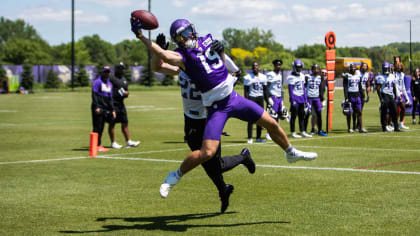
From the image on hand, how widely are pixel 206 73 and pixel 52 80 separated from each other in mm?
69117

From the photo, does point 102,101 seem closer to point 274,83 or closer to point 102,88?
point 102,88

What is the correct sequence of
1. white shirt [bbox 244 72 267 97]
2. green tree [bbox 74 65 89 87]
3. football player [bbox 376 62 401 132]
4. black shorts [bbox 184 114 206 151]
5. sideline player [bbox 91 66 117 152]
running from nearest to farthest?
1. black shorts [bbox 184 114 206 151]
2. sideline player [bbox 91 66 117 152]
3. white shirt [bbox 244 72 267 97]
4. football player [bbox 376 62 401 132]
5. green tree [bbox 74 65 89 87]

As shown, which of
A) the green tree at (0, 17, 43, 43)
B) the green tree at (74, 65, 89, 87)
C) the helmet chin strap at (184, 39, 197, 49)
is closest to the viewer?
the helmet chin strap at (184, 39, 197, 49)

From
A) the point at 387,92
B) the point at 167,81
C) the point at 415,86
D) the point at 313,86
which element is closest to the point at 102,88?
the point at 313,86

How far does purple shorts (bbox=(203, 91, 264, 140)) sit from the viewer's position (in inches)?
278

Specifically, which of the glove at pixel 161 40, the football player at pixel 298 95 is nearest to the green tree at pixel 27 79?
the football player at pixel 298 95

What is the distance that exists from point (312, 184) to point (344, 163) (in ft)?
8.78

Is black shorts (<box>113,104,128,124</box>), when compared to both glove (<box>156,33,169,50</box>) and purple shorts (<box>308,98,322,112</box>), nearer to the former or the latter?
purple shorts (<box>308,98,322,112</box>)

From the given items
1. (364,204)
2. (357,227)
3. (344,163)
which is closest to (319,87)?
(344,163)

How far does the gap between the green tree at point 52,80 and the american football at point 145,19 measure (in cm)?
6897

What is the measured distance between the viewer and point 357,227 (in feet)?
21.7

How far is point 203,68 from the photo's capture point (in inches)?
281

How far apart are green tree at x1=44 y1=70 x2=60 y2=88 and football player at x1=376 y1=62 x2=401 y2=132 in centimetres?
5877

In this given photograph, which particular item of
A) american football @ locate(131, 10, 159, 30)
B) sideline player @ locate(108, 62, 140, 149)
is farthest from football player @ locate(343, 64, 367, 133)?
american football @ locate(131, 10, 159, 30)
